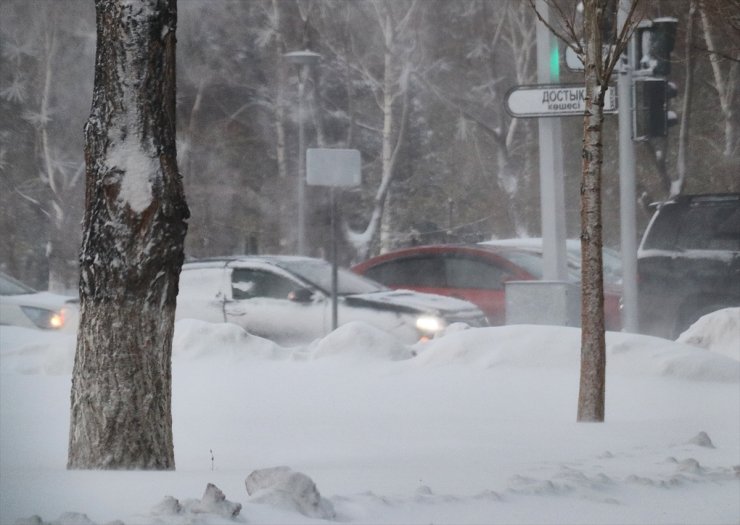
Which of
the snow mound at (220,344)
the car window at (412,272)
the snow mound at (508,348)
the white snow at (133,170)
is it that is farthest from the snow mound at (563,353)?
the white snow at (133,170)

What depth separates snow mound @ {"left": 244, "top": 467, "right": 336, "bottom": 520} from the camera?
4.96 metres

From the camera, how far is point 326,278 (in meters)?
15.6

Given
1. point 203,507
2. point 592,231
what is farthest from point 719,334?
point 203,507

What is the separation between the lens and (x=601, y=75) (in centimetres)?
879

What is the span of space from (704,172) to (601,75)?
12.3m

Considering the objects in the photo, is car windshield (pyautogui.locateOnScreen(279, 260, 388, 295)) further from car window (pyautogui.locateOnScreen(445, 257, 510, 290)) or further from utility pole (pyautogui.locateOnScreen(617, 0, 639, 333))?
utility pole (pyautogui.locateOnScreen(617, 0, 639, 333))

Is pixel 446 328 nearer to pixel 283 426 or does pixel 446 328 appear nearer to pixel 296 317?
pixel 296 317

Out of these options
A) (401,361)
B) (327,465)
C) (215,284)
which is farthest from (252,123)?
(327,465)

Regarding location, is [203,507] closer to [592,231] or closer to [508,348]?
[592,231]

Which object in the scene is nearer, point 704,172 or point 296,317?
point 296,317

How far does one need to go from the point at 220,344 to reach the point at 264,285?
2.01 metres

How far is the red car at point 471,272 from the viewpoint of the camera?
15367mm

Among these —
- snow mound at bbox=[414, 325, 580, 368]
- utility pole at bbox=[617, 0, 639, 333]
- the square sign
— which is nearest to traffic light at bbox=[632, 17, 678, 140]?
utility pole at bbox=[617, 0, 639, 333]

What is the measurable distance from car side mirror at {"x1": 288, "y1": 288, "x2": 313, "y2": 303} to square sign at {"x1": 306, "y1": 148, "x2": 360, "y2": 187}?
4.60 ft
